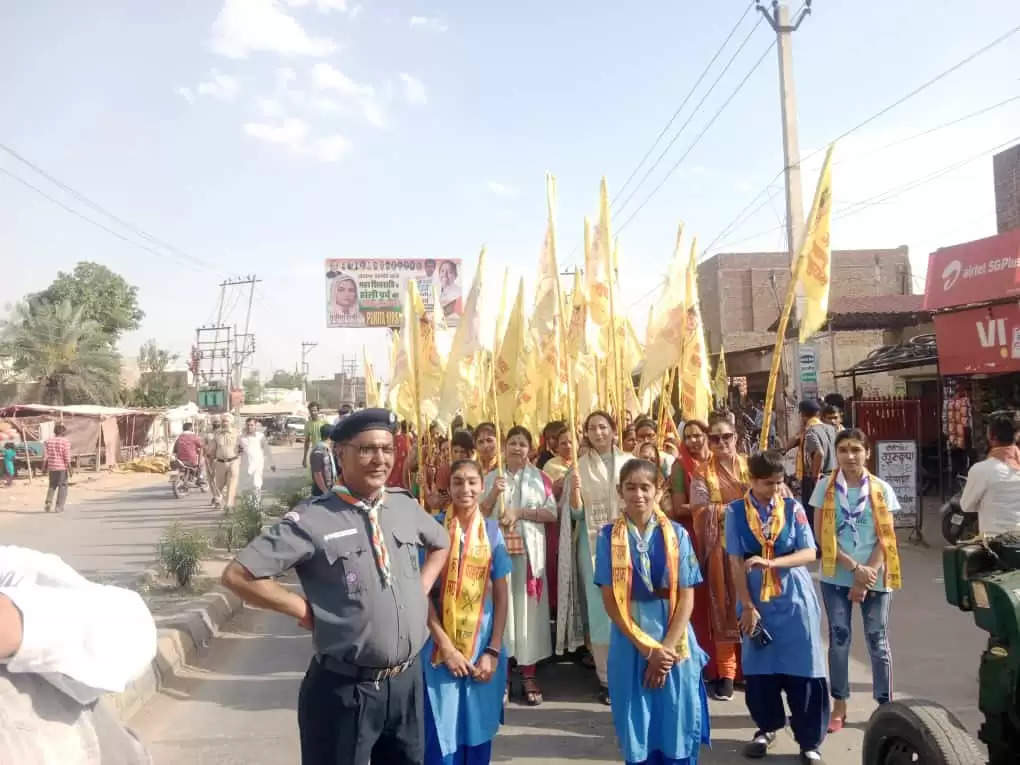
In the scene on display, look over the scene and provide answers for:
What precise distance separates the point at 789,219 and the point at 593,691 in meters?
8.34

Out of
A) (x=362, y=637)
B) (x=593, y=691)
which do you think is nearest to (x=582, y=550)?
(x=593, y=691)

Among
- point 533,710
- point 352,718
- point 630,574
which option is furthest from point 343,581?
point 533,710

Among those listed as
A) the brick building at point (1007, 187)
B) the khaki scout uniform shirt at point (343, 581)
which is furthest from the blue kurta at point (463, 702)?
the brick building at point (1007, 187)

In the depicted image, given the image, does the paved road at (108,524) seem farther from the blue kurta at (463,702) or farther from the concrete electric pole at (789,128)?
the concrete electric pole at (789,128)

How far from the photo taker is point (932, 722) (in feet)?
8.06

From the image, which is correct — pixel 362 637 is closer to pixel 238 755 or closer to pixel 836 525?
pixel 238 755

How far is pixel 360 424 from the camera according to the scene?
7.89ft

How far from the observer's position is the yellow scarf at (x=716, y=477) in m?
4.16

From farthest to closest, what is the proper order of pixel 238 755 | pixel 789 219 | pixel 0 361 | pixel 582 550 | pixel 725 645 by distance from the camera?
pixel 0 361
pixel 789 219
pixel 582 550
pixel 725 645
pixel 238 755

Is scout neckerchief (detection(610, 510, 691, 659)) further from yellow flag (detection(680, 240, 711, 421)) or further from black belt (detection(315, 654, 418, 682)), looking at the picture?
yellow flag (detection(680, 240, 711, 421))

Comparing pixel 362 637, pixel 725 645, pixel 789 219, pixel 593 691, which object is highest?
pixel 789 219

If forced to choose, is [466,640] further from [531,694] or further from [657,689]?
[531,694]

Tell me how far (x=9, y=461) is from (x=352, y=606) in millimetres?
20117

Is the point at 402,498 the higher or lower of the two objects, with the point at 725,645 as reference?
higher
